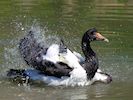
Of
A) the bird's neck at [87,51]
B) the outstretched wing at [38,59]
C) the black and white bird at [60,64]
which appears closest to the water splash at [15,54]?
the outstretched wing at [38,59]

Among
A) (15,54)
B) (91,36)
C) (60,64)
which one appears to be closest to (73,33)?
(15,54)

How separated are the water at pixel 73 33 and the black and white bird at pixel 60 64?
0.15m

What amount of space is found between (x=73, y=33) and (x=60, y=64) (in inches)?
195

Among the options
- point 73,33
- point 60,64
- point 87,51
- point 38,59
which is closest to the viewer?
point 60,64

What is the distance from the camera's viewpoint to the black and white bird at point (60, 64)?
37.5ft

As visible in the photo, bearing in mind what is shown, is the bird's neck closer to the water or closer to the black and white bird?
the black and white bird

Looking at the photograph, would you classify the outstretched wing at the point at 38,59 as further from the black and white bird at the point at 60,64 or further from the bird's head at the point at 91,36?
the bird's head at the point at 91,36

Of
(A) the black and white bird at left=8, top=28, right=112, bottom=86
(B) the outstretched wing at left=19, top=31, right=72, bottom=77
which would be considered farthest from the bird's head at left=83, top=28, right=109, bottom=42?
(B) the outstretched wing at left=19, top=31, right=72, bottom=77

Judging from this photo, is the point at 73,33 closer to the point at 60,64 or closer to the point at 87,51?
the point at 87,51

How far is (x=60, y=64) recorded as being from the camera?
1143cm

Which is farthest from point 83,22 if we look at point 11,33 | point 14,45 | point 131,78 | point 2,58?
point 131,78

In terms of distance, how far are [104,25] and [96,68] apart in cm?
554

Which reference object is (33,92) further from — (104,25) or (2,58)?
(104,25)

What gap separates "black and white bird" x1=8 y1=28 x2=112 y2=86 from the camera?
1143cm
